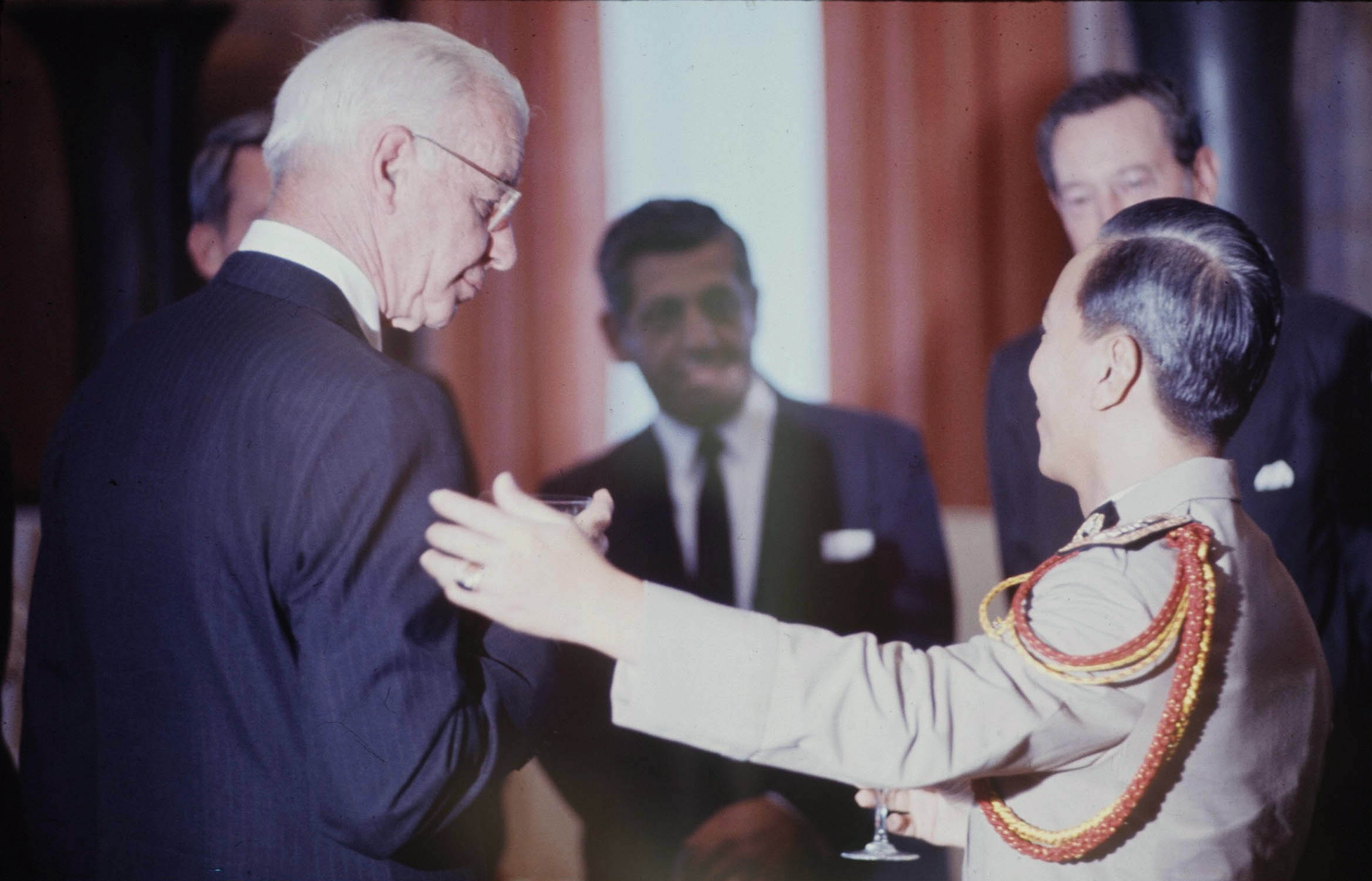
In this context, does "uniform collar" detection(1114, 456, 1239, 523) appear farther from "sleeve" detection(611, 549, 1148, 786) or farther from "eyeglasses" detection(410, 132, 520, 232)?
"eyeglasses" detection(410, 132, 520, 232)

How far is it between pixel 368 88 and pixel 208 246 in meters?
1.27

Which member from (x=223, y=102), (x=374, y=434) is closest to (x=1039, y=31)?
(x=223, y=102)

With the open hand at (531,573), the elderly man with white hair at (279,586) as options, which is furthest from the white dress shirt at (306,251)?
the open hand at (531,573)

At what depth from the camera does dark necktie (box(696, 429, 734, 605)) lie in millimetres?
2572

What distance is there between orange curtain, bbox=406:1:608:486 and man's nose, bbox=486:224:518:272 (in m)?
1.22

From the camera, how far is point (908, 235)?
261 centimetres

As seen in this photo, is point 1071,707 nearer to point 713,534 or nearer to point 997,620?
point 997,620

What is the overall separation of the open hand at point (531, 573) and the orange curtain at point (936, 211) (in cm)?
185

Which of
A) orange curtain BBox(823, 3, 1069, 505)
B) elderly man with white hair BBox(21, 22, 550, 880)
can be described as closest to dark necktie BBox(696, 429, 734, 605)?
orange curtain BBox(823, 3, 1069, 505)

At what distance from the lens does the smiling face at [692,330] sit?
2.55 m

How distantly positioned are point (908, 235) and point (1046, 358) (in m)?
1.52

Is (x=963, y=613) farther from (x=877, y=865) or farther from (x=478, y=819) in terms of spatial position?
(x=478, y=819)

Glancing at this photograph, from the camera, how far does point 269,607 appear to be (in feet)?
→ 3.32

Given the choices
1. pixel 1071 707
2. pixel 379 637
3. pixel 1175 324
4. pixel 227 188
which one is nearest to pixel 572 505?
pixel 379 637
